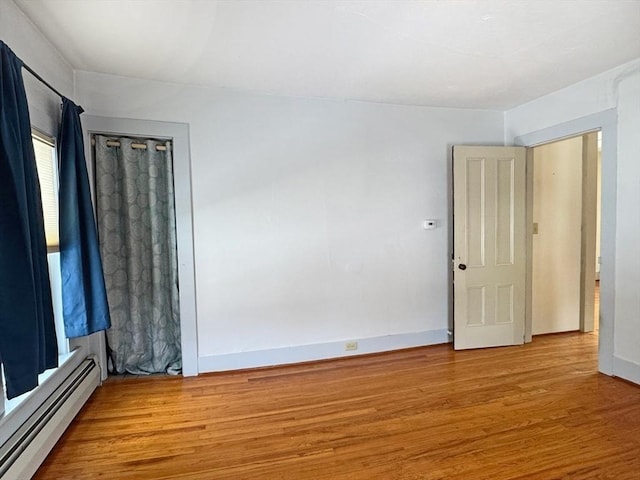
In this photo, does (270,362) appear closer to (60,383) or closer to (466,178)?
(60,383)

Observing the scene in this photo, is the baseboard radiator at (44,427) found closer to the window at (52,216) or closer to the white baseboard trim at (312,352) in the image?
the window at (52,216)

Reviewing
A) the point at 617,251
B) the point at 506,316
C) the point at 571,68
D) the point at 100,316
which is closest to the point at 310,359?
the point at 100,316

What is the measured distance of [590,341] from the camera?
3.80m

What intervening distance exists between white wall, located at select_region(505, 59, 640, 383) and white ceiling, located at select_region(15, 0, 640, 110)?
0.21 meters

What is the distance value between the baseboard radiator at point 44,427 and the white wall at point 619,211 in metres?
4.19

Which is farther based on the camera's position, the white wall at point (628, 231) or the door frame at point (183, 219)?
the door frame at point (183, 219)

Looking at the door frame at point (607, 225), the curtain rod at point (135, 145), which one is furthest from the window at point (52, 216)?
the door frame at point (607, 225)

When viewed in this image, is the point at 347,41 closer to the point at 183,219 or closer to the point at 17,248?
the point at 183,219

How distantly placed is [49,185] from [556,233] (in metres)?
4.97

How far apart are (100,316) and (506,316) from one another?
3.84 metres

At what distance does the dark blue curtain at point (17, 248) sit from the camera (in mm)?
1550

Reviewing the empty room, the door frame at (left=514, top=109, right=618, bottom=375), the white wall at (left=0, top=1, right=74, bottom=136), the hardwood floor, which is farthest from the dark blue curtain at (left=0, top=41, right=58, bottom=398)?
the door frame at (left=514, top=109, right=618, bottom=375)

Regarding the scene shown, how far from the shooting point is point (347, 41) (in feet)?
7.43

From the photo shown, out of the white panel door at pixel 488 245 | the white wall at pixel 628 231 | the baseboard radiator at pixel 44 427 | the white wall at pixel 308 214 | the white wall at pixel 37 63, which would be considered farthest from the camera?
the white panel door at pixel 488 245
